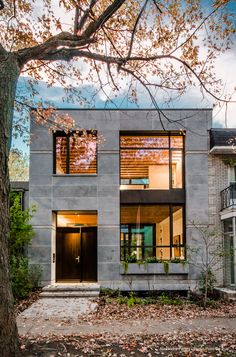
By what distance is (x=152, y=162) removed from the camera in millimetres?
16750

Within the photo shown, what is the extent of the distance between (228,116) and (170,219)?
860cm

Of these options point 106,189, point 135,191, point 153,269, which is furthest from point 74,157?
point 153,269

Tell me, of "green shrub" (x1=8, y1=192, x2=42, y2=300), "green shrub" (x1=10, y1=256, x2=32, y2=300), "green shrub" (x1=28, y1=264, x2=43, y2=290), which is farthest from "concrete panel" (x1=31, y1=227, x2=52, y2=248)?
"green shrub" (x1=10, y1=256, x2=32, y2=300)

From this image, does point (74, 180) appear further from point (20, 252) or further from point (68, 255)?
point (20, 252)

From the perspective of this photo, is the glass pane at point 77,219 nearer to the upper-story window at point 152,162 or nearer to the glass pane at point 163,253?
the upper-story window at point 152,162

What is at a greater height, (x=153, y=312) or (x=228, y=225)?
(x=228, y=225)

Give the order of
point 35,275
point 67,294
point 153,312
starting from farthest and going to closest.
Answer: point 35,275
point 67,294
point 153,312

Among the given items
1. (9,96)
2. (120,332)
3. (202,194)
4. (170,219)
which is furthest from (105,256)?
(9,96)

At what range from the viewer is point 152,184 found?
1659 centimetres

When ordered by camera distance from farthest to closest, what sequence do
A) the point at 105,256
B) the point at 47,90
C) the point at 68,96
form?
the point at 105,256 < the point at 47,90 < the point at 68,96

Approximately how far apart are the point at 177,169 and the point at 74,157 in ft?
13.4

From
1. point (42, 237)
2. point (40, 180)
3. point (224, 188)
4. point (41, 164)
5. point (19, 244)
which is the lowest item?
point (19, 244)

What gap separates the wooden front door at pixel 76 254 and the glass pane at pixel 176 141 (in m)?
4.60

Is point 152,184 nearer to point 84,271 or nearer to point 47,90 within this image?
point 84,271
